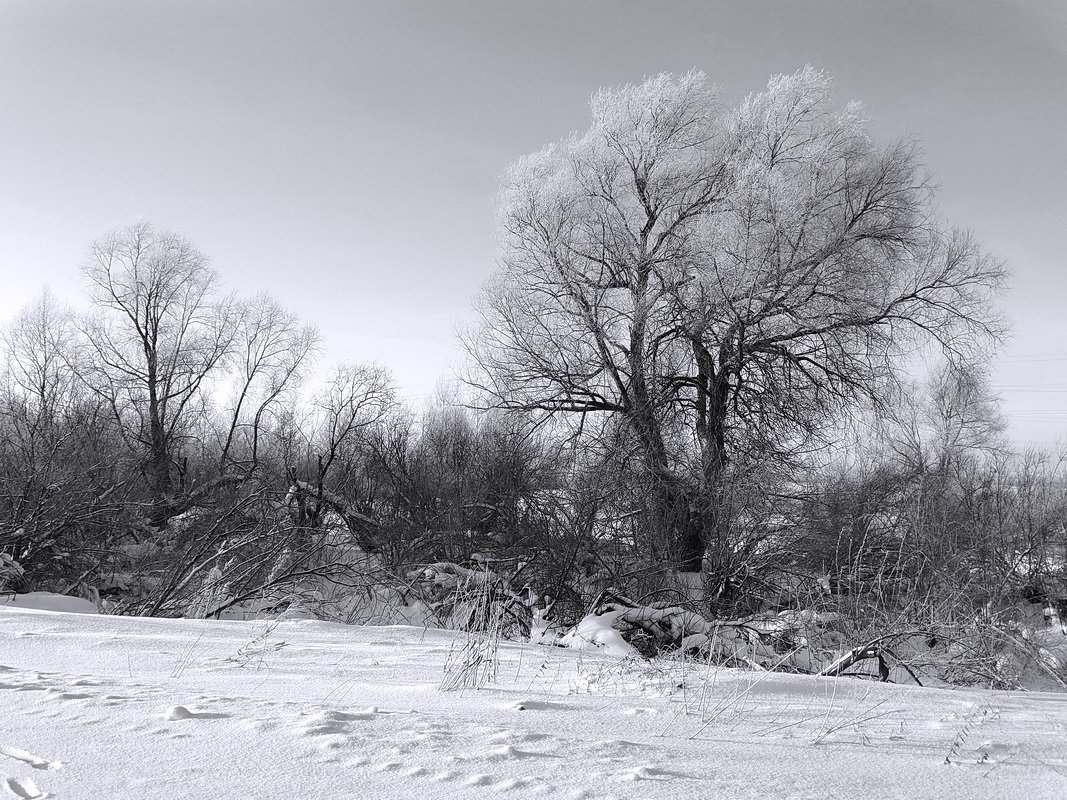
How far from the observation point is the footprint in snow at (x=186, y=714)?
2.40 m

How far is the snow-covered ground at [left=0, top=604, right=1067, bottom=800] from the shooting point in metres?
1.91

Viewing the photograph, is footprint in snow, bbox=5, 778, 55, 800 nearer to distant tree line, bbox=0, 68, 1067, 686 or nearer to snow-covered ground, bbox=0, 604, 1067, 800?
snow-covered ground, bbox=0, 604, 1067, 800

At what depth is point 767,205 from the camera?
44.1ft

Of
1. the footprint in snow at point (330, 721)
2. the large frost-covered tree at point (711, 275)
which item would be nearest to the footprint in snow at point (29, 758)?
the footprint in snow at point (330, 721)

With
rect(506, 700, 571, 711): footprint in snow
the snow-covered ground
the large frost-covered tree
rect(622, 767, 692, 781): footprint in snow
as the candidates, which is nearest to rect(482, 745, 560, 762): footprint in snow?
the snow-covered ground

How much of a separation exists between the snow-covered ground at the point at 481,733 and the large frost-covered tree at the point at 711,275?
9.01m

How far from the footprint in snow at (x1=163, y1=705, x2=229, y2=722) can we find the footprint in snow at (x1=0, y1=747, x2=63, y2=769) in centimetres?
43

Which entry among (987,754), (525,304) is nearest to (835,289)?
(525,304)

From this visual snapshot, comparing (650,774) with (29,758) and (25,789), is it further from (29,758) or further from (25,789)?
(29,758)

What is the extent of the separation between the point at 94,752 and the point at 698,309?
12359 millimetres

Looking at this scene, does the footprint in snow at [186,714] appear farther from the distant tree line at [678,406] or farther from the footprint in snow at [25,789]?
the distant tree line at [678,406]

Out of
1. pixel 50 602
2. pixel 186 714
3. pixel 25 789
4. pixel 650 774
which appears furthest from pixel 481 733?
pixel 50 602

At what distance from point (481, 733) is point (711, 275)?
12.0 m

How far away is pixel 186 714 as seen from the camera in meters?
2.43
